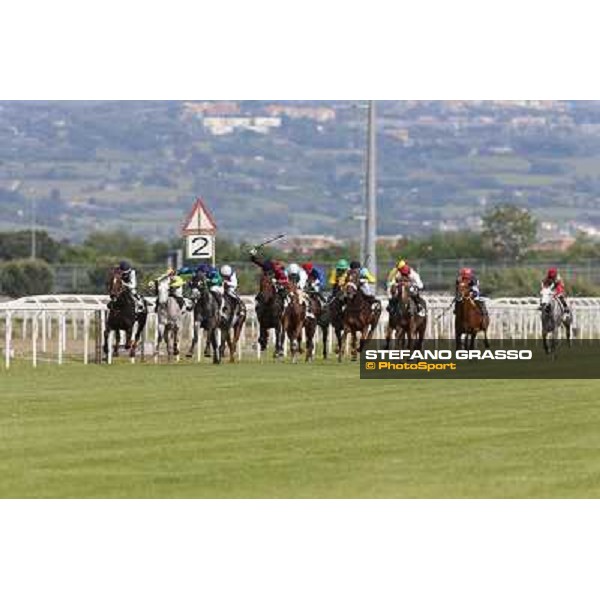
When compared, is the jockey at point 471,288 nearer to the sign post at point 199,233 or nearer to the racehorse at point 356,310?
the racehorse at point 356,310

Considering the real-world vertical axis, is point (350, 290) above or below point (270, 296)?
above

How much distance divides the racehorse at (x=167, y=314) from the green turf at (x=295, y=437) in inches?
259

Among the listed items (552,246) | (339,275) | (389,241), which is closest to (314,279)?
(339,275)

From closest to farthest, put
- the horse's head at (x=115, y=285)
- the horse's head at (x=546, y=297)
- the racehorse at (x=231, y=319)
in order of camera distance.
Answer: the horse's head at (x=115, y=285) → the racehorse at (x=231, y=319) → the horse's head at (x=546, y=297)

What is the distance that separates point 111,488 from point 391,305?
19.7 metres

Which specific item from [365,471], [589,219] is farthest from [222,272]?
[589,219]

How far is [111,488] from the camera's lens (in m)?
15.0

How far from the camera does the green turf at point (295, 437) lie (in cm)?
1531

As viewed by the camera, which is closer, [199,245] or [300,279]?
[199,245]

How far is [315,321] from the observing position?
3559 cm

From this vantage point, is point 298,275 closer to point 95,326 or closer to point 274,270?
point 274,270

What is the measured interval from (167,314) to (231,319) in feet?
5.42

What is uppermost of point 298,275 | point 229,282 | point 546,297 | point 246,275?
point 246,275

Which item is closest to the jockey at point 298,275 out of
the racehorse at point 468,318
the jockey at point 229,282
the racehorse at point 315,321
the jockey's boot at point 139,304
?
the racehorse at point 315,321
